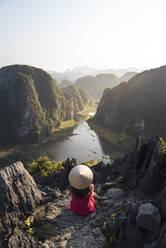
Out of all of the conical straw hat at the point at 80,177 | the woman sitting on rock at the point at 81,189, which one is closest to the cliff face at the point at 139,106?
the woman sitting on rock at the point at 81,189

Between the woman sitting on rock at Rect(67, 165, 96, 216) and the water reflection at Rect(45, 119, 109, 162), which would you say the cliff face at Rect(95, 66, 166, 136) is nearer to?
the water reflection at Rect(45, 119, 109, 162)

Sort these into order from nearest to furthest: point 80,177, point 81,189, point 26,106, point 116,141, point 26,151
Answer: point 80,177
point 81,189
point 26,151
point 116,141
point 26,106

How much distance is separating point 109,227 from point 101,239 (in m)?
0.92

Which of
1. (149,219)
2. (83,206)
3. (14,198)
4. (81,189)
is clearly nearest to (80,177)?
(81,189)

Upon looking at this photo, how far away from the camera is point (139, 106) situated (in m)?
112

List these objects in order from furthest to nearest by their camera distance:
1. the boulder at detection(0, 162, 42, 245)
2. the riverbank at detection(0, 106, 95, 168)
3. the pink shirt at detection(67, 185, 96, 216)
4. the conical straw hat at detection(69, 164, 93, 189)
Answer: the riverbank at detection(0, 106, 95, 168) → the pink shirt at detection(67, 185, 96, 216) → the boulder at detection(0, 162, 42, 245) → the conical straw hat at detection(69, 164, 93, 189)

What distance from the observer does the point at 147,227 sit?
988cm

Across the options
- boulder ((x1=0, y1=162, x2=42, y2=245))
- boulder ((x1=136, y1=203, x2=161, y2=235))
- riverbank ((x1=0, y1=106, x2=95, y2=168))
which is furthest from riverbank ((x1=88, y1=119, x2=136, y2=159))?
boulder ((x1=136, y1=203, x2=161, y2=235))

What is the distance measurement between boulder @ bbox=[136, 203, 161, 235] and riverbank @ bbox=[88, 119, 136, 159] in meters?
66.0

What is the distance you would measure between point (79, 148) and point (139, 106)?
169ft

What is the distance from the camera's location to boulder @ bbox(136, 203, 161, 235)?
977cm

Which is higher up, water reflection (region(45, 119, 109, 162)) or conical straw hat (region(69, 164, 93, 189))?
conical straw hat (region(69, 164, 93, 189))

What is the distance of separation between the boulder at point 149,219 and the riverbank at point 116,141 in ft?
217

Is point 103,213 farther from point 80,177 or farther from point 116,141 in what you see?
point 116,141
